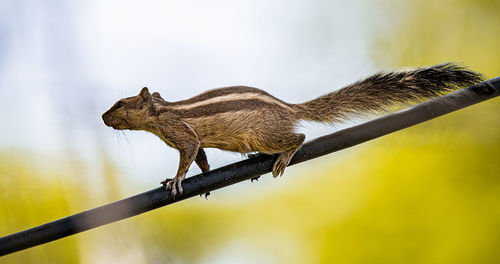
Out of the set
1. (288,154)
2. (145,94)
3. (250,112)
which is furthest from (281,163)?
(145,94)

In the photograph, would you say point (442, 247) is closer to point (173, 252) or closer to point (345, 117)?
point (345, 117)

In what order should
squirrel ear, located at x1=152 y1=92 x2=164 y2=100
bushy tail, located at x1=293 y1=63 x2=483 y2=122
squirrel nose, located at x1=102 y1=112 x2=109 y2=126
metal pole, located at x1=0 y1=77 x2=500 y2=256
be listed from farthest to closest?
squirrel ear, located at x1=152 y1=92 x2=164 y2=100, squirrel nose, located at x1=102 y1=112 x2=109 y2=126, bushy tail, located at x1=293 y1=63 x2=483 y2=122, metal pole, located at x1=0 y1=77 x2=500 y2=256

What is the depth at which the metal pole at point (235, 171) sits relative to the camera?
1.76 metres

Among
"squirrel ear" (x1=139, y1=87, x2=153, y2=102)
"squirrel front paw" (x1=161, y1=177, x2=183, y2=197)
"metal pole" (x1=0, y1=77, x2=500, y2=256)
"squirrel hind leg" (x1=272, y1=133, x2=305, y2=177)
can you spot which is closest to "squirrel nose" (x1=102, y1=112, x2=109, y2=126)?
"squirrel ear" (x1=139, y1=87, x2=153, y2=102)

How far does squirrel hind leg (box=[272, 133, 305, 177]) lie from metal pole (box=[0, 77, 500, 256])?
371 mm

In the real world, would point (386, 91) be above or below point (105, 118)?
below

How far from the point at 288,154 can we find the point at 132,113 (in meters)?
0.84

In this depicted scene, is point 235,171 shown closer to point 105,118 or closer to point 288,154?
point 288,154

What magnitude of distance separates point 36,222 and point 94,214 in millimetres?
2889

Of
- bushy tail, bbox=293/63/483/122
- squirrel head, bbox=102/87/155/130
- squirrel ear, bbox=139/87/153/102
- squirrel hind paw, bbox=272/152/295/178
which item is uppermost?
squirrel ear, bbox=139/87/153/102

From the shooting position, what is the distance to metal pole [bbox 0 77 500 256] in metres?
1.76

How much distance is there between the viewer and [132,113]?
99.0 inches

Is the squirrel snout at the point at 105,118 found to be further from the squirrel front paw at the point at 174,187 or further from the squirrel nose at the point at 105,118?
the squirrel front paw at the point at 174,187

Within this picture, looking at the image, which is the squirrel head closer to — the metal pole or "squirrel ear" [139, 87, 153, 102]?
"squirrel ear" [139, 87, 153, 102]
